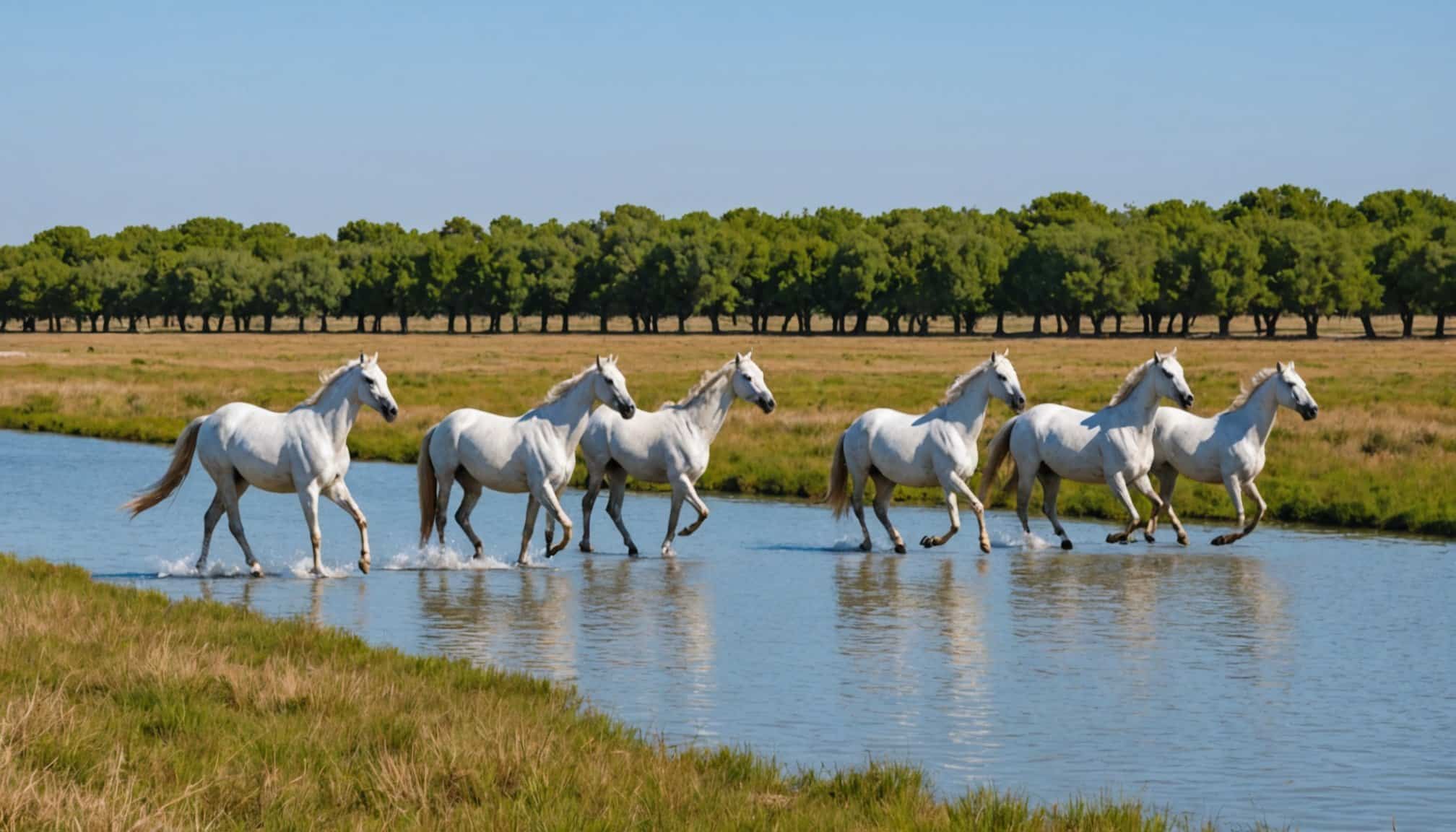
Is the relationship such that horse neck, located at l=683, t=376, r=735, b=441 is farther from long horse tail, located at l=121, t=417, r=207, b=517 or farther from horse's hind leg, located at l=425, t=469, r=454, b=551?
long horse tail, located at l=121, t=417, r=207, b=517

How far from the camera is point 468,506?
18.1 m

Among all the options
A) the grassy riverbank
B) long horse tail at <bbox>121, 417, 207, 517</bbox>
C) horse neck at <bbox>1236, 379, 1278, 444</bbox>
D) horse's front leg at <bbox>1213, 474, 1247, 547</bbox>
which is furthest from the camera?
horse neck at <bbox>1236, 379, 1278, 444</bbox>

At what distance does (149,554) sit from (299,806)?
Answer: 12.1 meters

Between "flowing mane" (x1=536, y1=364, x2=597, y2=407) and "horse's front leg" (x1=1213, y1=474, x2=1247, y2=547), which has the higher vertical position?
"flowing mane" (x1=536, y1=364, x2=597, y2=407)

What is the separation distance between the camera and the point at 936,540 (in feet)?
62.1

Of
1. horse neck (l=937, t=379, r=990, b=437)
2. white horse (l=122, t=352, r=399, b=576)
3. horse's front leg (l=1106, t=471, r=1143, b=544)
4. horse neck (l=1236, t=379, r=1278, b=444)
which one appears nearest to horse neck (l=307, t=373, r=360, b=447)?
white horse (l=122, t=352, r=399, b=576)

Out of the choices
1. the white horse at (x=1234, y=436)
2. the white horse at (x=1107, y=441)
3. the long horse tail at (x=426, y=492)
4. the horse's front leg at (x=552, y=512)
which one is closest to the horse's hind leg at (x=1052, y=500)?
the white horse at (x=1107, y=441)

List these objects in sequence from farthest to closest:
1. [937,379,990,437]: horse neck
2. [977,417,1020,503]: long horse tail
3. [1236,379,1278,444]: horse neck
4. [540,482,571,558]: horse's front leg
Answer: [977,417,1020,503]: long horse tail, [1236,379,1278,444]: horse neck, [937,379,990,437]: horse neck, [540,482,571,558]: horse's front leg

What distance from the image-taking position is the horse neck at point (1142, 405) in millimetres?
19531

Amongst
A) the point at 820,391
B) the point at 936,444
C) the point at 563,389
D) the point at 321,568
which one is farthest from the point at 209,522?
the point at 820,391

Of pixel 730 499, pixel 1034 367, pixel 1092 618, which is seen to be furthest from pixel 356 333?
pixel 1092 618

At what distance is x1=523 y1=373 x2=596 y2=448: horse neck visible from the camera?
705 inches

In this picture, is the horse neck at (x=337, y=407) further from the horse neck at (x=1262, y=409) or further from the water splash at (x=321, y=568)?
the horse neck at (x=1262, y=409)

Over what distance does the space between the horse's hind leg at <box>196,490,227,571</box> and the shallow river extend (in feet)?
0.82
